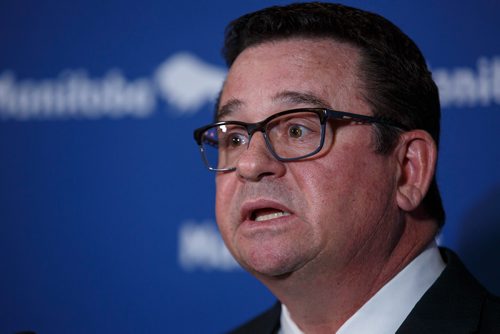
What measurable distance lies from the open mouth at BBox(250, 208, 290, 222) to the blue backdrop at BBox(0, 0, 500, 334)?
76 centimetres

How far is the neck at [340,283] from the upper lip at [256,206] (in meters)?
0.15

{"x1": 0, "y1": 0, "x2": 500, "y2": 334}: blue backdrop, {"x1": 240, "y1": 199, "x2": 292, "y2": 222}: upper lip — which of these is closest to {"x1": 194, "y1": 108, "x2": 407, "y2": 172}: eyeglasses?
{"x1": 240, "y1": 199, "x2": 292, "y2": 222}: upper lip

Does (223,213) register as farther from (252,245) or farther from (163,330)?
(163,330)

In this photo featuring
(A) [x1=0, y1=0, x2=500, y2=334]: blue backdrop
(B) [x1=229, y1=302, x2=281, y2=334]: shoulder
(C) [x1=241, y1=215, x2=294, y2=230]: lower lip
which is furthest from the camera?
(A) [x1=0, y1=0, x2=500, y2=334]: blue backdrop

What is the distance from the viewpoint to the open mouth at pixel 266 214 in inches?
56.6

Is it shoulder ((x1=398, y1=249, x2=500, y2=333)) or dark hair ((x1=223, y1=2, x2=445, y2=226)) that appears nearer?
shoulder ((x1=398, y1=249, x2=500, y2=333))

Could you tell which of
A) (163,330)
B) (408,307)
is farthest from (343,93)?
(163,330)

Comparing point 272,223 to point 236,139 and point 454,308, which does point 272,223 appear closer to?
point 236,139

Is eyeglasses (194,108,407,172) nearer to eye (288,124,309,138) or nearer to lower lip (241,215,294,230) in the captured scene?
eye (288,124,309,138)

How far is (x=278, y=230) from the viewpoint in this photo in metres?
1.41

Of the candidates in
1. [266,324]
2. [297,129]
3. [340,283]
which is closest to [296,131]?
[297,129]

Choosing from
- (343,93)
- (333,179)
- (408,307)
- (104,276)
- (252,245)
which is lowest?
(104,276)

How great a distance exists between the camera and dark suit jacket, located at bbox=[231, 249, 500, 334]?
4.63 feet

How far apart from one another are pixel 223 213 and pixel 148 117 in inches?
34.3
